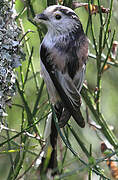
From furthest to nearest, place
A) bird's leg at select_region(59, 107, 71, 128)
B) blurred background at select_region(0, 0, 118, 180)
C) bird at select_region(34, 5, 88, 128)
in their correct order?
blurred background at select_region(0, 0, 118, 180) < bird at select_region(34, 5, 88, 128) < bird's leg at select_region(59, 107, 71, 128)

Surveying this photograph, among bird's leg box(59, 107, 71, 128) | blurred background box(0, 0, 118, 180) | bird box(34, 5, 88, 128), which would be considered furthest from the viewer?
blurred background box(0, 0, 118, 180)

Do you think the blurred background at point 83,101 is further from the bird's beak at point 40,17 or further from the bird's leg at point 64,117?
the bird's leg at point 64,117

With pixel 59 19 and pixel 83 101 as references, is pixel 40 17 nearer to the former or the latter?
pixel 59 19

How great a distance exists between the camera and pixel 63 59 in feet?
7.22

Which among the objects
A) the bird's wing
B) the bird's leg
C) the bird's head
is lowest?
the bird's leg

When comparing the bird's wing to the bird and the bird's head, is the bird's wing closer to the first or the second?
the bird

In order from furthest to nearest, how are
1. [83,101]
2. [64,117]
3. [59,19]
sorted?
1. [83,101]
2. [59,19]
3. [64,117]

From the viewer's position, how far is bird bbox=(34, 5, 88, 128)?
2.17 m

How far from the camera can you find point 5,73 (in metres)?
2.08

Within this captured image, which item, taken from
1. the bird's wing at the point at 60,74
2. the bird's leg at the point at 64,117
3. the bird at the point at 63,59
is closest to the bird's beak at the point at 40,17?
the bird at the point at 63,59

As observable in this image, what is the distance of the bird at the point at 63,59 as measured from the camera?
2166 millimetres

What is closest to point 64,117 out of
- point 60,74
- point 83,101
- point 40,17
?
point 60,74

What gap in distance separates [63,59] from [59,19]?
0.26m

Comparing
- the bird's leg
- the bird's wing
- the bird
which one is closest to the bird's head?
the bird
